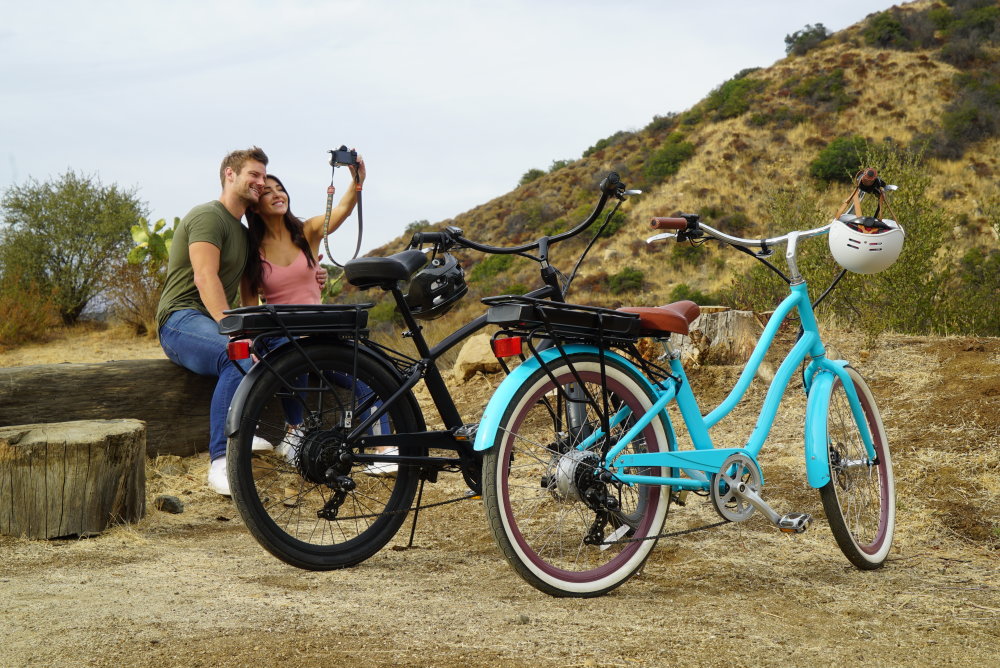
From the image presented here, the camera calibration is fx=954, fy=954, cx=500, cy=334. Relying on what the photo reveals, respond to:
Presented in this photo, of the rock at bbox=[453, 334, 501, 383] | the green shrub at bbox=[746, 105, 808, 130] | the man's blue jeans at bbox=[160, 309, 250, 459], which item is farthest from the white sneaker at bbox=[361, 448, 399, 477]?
the green shrub at bbox=[746, 105, 808, 130]

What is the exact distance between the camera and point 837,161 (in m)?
29.5

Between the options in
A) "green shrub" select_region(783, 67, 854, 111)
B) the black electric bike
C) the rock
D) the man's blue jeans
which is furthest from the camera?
"green shrub" select_region(783, 67, 854, 111)

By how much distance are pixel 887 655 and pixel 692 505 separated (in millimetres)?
2229

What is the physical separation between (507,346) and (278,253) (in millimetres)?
2484

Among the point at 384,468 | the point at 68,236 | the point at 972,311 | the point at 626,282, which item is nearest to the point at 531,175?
the point at 626,282

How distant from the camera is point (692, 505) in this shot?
491 centimetres

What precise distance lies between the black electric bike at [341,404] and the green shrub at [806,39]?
4197 cm

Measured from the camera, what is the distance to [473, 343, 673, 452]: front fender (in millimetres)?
2957

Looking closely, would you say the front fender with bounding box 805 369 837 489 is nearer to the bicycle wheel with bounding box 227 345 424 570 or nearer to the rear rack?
the rear rack

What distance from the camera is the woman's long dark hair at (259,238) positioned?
5.13 m

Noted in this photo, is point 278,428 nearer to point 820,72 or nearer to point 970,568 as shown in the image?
point 970,568

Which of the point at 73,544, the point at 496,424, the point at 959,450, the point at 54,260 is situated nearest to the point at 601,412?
the point at 496,424

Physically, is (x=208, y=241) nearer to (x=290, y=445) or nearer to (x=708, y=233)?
(x=290, y=445)

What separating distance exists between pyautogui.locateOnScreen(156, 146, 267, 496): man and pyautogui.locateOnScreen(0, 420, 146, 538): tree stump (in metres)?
0.46
